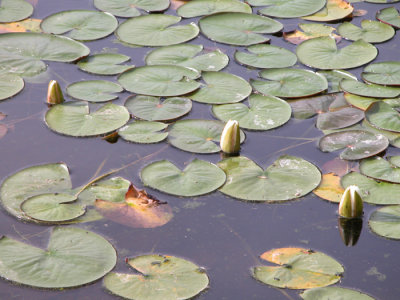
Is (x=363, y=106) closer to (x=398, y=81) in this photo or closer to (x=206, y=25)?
(x=398, y=81)

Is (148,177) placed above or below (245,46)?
below

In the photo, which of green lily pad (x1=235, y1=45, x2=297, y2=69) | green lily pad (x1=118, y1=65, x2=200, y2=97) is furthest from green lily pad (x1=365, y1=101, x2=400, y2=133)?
green lily pad (x1=118, y1=65, x2=200, y2=97)

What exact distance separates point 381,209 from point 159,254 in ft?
4.59

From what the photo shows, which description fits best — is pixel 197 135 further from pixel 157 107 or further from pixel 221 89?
pixel 221 89

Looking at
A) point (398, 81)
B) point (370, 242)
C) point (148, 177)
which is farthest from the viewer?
point (398, 81)

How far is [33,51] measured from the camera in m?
5.44

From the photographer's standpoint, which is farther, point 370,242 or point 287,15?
point 287,15

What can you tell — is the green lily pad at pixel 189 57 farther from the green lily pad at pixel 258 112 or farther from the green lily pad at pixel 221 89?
the green lily pad at pixel 258 112

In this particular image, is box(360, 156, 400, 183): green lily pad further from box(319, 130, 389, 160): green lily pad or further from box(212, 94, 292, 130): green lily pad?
box(212, 94, 292, 130): green lily pad

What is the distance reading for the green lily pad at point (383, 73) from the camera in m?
5.19

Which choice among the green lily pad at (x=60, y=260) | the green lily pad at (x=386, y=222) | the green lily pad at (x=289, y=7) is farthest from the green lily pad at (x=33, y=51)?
the green lily pad at (x=386, y=222)

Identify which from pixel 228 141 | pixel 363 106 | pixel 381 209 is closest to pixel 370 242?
pixel 381 209

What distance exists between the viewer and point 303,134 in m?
4.66

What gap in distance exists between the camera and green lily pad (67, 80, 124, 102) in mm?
4859
